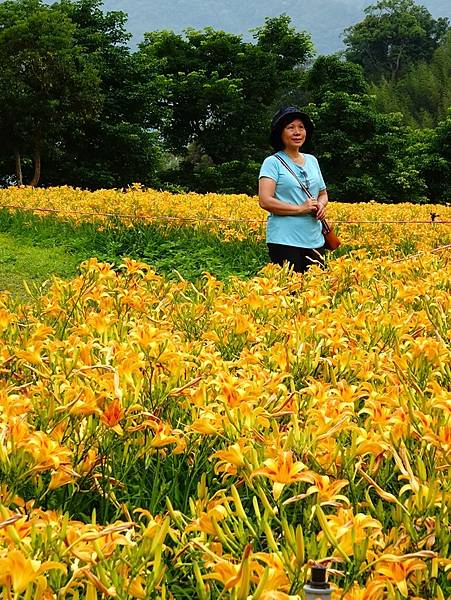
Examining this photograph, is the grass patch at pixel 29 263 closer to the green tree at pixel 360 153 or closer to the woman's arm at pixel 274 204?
the woman's arm at pixel 274 204

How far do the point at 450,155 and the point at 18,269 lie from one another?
21.9m

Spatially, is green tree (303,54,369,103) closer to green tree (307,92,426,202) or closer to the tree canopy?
the tree canopy

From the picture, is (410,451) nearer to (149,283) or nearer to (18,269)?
(149,283)

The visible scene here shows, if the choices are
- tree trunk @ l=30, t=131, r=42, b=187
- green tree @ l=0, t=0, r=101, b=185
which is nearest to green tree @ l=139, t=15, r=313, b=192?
green tree @ l=0, t=0, r=101, b=185

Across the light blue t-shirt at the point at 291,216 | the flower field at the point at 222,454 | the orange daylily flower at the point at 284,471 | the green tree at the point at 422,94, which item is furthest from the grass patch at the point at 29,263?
the green tree at the point at 422,94

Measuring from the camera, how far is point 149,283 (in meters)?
Result: 3.34

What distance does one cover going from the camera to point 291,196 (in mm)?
4836

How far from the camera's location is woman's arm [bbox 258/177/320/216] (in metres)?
4.69

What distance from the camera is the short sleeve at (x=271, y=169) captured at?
472 cm

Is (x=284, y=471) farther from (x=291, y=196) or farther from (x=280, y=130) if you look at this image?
(x=280, y=130)

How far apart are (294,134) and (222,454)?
375 cm

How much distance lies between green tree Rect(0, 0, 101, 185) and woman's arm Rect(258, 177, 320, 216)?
63.4ft

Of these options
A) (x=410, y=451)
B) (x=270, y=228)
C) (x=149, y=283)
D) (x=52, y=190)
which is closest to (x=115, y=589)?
(x=410, y=451)

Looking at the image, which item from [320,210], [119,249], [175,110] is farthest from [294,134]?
[175,110]
